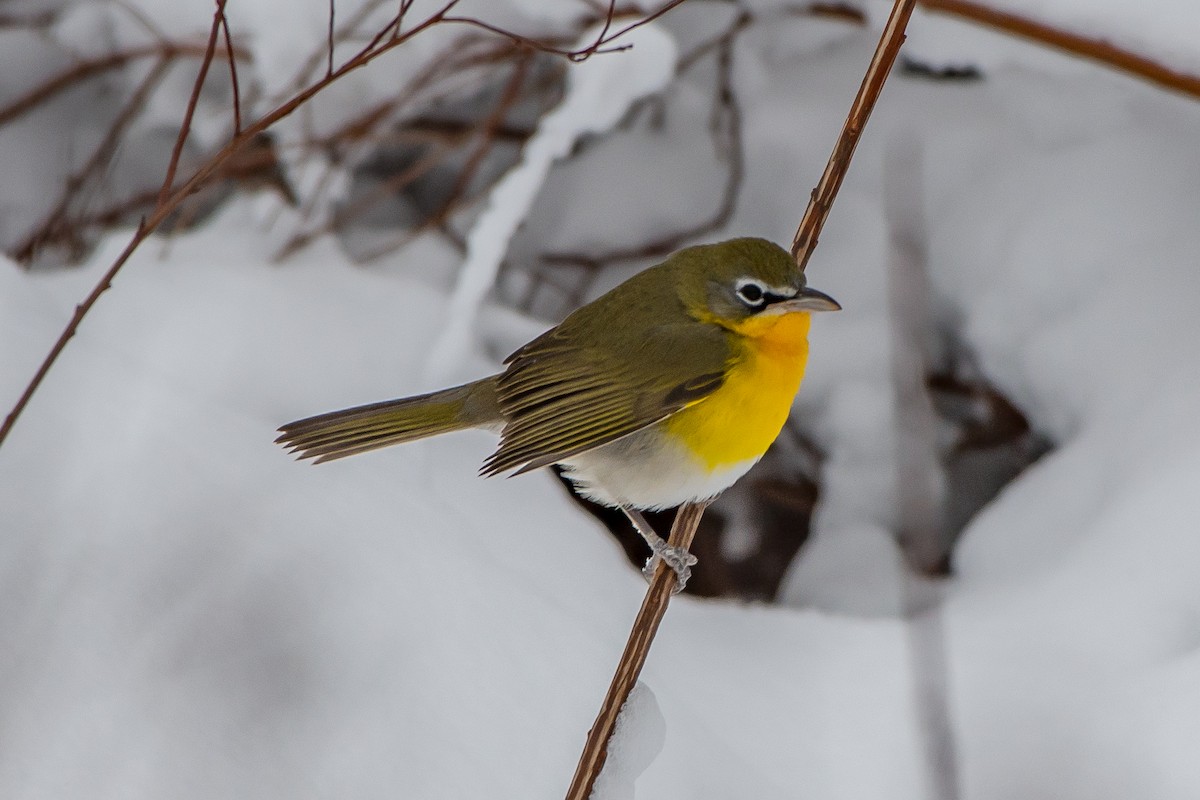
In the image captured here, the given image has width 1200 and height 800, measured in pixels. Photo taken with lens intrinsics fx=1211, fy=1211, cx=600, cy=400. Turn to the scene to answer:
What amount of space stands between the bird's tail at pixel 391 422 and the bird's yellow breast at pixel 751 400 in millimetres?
416

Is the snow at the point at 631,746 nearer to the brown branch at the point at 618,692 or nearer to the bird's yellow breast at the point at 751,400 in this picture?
the brown branch at the point at 618,692

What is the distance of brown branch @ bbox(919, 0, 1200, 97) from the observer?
2.57 meters

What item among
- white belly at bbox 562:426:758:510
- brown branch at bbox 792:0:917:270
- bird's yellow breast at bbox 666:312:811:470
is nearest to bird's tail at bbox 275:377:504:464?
white belly at bbox 562:426:758:510

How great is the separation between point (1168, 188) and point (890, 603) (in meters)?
1.38

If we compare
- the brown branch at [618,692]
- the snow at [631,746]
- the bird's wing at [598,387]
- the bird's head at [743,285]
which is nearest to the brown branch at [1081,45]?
the bird's head at [743,285]

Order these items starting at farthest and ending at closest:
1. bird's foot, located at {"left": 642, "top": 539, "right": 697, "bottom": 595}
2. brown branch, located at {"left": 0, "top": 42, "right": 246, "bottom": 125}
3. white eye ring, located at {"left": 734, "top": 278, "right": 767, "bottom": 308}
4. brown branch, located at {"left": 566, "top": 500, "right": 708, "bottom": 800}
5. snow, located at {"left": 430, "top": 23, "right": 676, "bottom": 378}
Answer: brown branch, located at {"left": 0, "top": 42, "right": 246, "bottom": 125} → snow, located at {"left": 430, "top": 23, "right": 676, "bottom": 378} → white eye ring, located at {"left": 734, "top": 278, "right": 767, "bottom": 308} → bird's foot, located at {"left": 642, "top": 539, "right": 697, "bottom": 595} → brown branch, located at {"left": 566, "top": 500, "right": 708, "bottom": 800}

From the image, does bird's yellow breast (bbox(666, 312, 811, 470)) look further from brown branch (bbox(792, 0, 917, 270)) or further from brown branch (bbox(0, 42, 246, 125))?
brown branch (bbox(0, 42, 246, 125))

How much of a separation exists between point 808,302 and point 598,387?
477 mm

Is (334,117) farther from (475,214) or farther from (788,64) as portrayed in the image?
(788,64)

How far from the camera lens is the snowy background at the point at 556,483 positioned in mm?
2221

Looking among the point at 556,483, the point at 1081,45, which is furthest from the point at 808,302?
the point at 556,483

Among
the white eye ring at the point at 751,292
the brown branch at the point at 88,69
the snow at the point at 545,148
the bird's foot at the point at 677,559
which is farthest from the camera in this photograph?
the brown branch at the point at 88,69

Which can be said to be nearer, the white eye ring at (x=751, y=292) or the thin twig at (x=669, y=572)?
the thin twig at (x=669, y=572)

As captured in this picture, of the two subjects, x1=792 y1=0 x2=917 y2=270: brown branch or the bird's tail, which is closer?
x1=792 y1=0 x2=917 y2=270: brown branch
